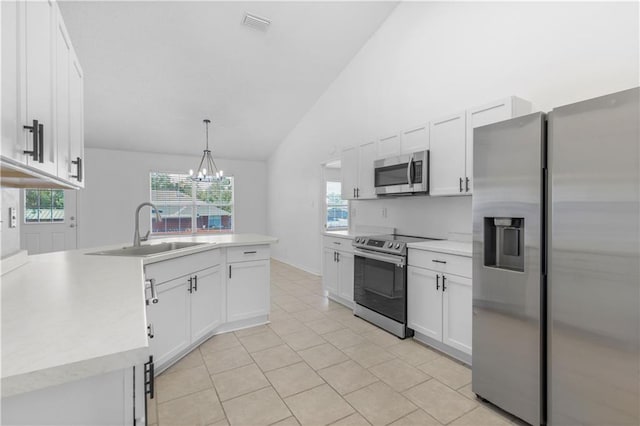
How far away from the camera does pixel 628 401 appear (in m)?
1.42

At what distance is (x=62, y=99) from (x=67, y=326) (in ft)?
4.10

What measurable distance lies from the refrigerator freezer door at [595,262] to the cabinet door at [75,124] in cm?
259

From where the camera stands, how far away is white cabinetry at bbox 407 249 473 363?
2.46m

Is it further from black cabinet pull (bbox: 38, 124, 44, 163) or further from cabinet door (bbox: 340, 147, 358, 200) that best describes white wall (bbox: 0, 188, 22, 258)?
cabinet door (bbox: 340, 147, 358, 200)

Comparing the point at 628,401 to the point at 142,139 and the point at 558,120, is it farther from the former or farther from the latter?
the point at 142,139

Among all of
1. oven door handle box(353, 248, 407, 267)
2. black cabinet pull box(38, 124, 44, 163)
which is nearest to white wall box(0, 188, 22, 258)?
black cabinet pull box(38, 124, 44, 163)

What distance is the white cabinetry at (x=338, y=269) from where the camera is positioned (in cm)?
380

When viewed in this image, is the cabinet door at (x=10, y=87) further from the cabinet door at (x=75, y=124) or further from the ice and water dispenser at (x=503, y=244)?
the ice and water dispenser at (x=503, y=244)

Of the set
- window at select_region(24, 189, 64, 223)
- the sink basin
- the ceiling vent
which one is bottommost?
the sink basin

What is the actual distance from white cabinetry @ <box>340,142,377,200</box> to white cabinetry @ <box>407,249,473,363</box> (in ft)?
4.00

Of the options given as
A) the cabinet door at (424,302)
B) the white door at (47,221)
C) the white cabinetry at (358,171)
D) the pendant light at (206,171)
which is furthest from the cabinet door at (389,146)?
the white door at (47,221)

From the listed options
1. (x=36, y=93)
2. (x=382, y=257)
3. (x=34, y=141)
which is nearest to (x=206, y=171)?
(x=382, y=257)

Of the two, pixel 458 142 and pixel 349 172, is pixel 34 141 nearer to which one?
pixel 458 142

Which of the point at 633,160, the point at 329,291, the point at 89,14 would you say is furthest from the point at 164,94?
the point at 633,160
